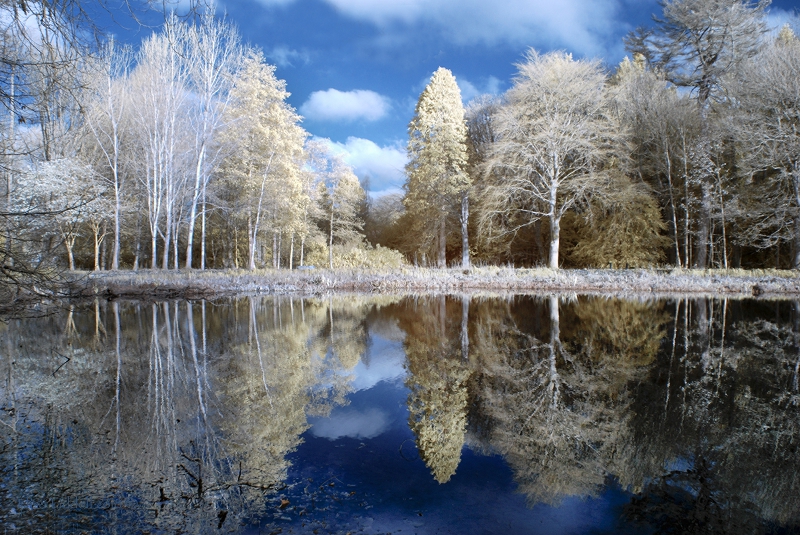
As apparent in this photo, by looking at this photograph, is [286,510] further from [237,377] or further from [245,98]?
[245,98]

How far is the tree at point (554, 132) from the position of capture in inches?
914

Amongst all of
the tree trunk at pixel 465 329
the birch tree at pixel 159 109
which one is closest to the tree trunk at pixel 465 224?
the tree trunk at pixel 465 329

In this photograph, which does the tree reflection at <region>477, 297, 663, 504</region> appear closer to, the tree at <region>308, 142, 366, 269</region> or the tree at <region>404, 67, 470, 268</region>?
the tree at <region>404, 67, 470, 268</region>

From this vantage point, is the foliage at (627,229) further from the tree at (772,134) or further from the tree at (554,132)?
the tree at (772,134)

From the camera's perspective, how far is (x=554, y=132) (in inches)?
930

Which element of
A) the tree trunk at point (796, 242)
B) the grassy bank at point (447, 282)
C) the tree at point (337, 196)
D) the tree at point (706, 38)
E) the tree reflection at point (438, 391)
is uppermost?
the tree at point (706, 38)

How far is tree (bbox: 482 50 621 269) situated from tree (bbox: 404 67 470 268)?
3.44 metres

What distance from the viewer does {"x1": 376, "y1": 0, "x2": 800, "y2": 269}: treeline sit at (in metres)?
20.2

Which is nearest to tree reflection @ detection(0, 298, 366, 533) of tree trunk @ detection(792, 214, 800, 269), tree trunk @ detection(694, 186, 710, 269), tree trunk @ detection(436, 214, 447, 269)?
tree trunk @ detection(436, 214, 447, 269)

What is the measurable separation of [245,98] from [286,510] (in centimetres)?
2431

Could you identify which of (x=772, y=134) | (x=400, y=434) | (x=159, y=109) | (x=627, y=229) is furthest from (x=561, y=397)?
(x=159, y=109)

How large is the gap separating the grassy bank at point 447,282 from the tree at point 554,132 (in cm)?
336

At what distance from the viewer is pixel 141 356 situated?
24.7ft

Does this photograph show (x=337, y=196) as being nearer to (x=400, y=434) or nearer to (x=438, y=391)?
(x=438, y=391)
